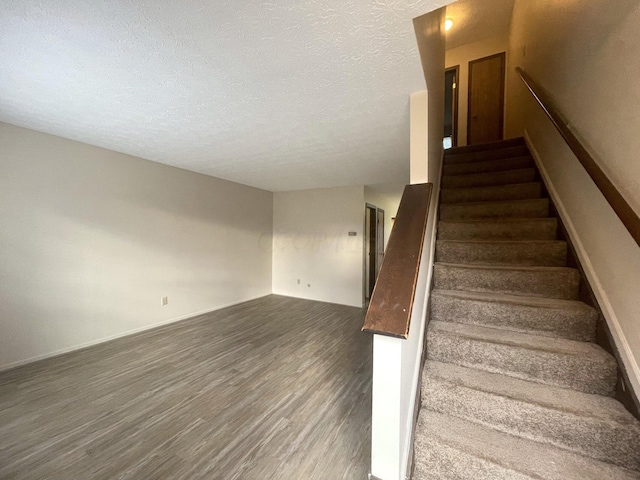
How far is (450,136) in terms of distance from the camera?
459 centimetres

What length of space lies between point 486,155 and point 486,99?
1949 millimetres

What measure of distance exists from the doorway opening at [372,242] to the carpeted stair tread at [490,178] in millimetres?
2177

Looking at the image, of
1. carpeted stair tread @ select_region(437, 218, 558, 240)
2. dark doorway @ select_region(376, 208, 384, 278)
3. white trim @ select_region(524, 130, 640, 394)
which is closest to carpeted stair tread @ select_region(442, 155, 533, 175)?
white trim @ select_region(524, 130, 640, 394)

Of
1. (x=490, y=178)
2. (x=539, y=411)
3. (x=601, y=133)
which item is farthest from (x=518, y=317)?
(x=490, y=178)

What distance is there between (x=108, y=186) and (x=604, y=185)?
435 cm

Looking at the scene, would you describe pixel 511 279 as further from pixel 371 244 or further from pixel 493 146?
pixel 371 244

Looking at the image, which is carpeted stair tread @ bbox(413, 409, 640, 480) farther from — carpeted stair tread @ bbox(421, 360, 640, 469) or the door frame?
the door frame

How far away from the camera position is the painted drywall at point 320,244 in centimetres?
479

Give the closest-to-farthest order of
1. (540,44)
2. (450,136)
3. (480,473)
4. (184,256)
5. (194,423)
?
(480,473), (194,423), (540,44), (184,256), (450,136)

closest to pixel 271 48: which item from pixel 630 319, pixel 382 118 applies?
pixel 382 118

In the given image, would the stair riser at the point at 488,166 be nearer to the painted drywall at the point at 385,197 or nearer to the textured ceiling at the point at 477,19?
the painted drywall at the point at 385,197

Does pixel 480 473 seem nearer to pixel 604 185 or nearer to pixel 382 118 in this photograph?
pixel 604 185

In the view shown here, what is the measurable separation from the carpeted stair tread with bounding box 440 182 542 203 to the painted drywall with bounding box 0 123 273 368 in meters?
3.66

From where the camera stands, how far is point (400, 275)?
3.74 ft
